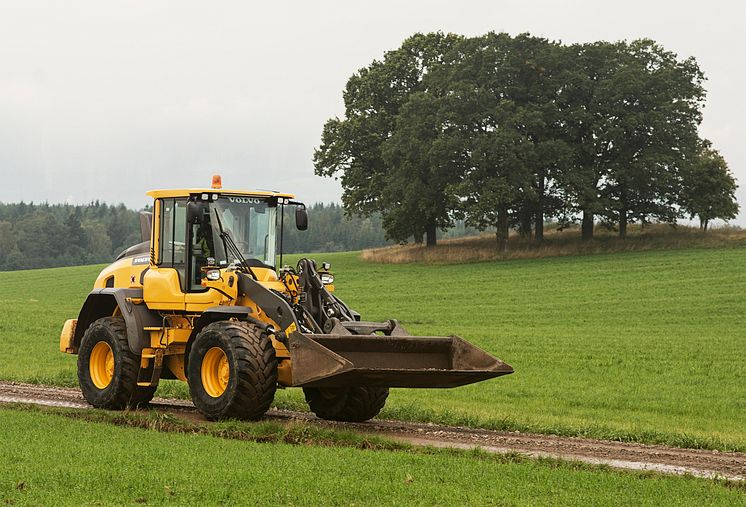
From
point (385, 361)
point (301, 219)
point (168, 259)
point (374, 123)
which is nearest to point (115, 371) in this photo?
point (168, 259)

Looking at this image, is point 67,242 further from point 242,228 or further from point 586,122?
point 242,228

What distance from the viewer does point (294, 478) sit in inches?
392

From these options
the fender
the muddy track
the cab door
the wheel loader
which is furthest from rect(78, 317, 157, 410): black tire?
the cab door

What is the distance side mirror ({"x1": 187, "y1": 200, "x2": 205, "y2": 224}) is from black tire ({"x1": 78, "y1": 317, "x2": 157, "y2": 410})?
223 centimetres

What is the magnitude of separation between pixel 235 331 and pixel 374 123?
55.0 meters

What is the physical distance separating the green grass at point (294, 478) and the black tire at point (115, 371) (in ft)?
11.4

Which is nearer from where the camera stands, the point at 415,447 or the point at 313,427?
the point at 415,447

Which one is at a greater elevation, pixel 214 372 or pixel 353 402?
pixel 214 372

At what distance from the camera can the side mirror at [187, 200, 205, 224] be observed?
15.0 m

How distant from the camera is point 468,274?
54906mm

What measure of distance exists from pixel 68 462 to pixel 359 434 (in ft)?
12.9

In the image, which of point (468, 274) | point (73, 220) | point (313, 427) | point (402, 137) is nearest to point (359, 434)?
point (313, 427)

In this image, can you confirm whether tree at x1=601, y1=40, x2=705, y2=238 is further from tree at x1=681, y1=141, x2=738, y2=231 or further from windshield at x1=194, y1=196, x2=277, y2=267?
windshield at x1=194, y1=196, x2=277, y2=267

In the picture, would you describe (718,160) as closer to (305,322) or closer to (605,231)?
(605,231)
